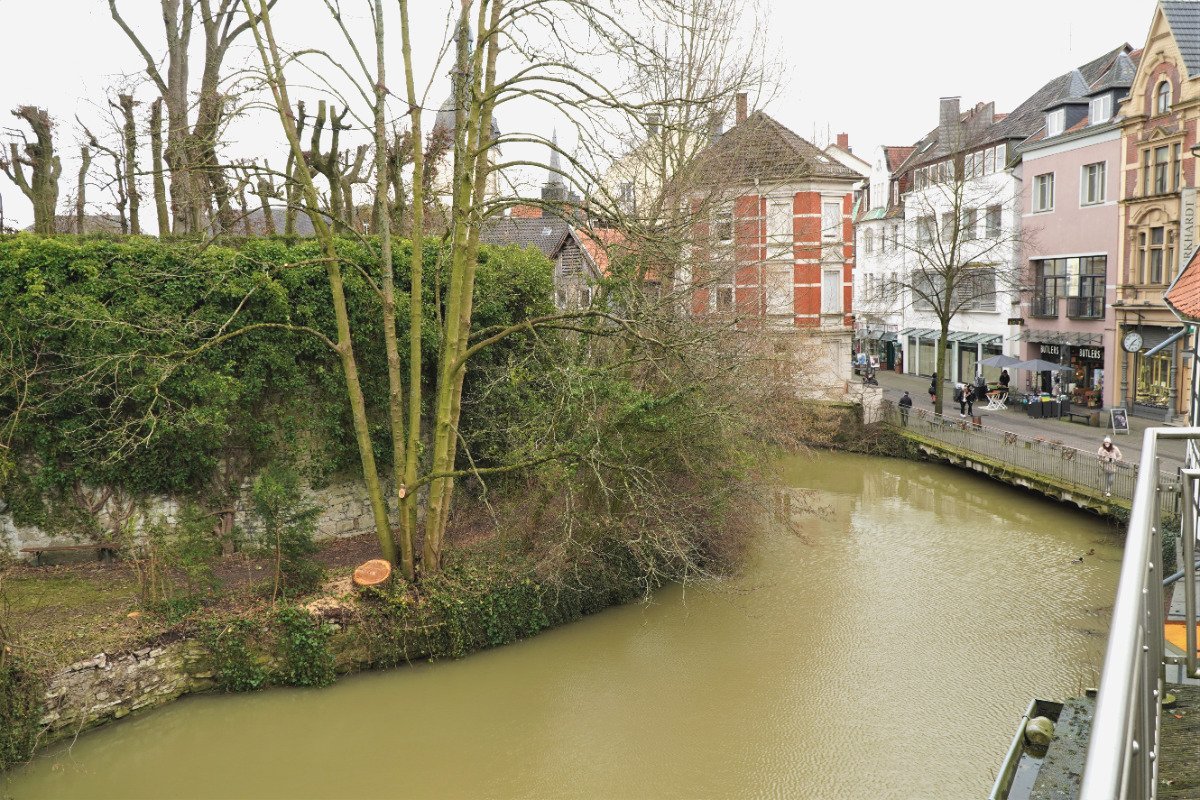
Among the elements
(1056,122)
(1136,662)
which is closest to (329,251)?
(1136,662)

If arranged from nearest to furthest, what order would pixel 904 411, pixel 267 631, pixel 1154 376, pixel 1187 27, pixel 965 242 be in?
1. pixel 267 631
2. pixel 1187 27
3. pixel 1154 376
4. pixel 904 411
5. pixel 965 242

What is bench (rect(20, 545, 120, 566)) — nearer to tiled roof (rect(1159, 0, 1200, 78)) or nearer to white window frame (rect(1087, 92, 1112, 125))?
tiled roof (rect(1159, 0, 1200, 78))

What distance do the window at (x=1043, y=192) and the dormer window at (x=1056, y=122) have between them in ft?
4.45

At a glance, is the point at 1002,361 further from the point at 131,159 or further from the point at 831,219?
the point at 131,159

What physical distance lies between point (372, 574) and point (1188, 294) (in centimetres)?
1081

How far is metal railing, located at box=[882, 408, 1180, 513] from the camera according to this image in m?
19.2

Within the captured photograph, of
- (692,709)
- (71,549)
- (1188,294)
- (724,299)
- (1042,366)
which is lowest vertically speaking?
(692,709)

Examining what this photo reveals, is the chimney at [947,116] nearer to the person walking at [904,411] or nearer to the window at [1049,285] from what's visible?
the window at [1049,285]

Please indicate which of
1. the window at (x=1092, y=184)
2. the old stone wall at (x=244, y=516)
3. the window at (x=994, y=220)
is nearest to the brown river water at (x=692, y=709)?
the old stone wall at (x=244, y=516)

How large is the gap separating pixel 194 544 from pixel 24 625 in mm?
2051

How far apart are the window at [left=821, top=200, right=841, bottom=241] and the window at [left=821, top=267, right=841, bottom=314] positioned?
1.08 metres

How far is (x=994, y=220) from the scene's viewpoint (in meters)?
35.9

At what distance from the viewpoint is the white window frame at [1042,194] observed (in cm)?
3238

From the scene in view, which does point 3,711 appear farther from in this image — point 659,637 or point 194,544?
point 659,637
